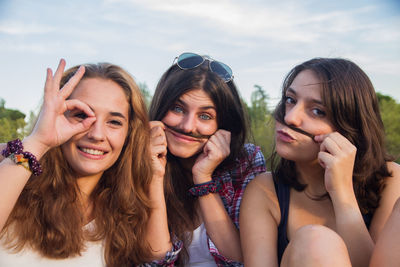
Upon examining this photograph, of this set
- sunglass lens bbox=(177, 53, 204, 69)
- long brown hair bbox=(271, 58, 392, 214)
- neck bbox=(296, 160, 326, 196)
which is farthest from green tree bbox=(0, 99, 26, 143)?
long brown hair bbox=(271, 58, 392, 214)

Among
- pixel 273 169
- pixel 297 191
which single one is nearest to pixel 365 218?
pixel 297 191

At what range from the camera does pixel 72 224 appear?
2844 mm

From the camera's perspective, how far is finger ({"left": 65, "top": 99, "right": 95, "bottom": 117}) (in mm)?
2666

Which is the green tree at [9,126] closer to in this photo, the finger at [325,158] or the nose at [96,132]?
the nose at [96,132]

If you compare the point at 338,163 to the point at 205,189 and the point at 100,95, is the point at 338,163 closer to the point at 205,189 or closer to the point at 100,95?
the point at 205,189

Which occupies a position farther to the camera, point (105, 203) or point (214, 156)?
point (214, 156)

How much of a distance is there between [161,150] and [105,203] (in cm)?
66

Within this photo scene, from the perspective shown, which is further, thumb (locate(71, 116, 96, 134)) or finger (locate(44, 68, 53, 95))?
thumb (locate(71, 116, 96, 134))

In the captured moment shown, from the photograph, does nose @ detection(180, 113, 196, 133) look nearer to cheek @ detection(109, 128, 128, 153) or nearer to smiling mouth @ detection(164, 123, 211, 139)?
smiling mouth @ detection(164, 123, 211, 139)

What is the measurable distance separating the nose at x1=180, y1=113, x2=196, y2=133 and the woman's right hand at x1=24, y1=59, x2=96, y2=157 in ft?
3.19

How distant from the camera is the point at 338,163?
105 inches

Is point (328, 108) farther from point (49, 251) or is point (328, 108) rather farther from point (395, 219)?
point (49, 251)

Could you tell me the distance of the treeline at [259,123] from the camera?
371cm

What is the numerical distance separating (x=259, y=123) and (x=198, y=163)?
7.06 meters
